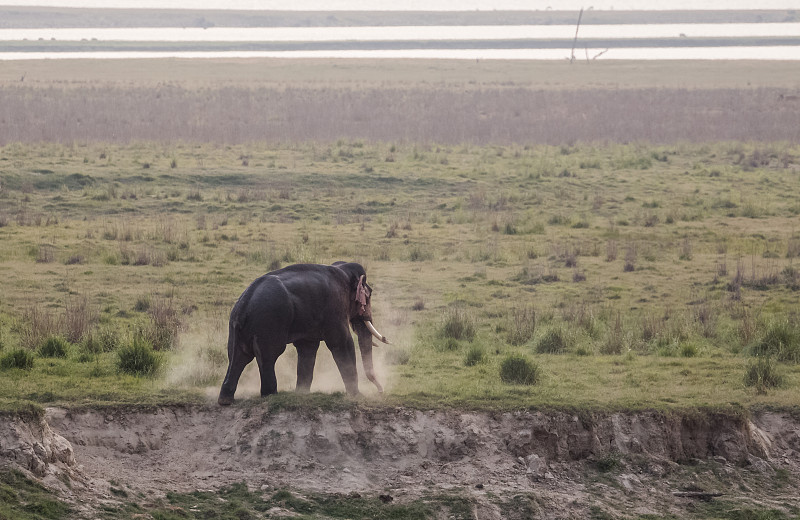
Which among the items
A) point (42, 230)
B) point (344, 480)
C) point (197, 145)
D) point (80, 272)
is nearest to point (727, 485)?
point (344, 480)

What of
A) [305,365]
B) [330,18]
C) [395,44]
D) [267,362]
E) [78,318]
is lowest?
[78,318]

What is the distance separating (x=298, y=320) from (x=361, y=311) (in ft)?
3.44

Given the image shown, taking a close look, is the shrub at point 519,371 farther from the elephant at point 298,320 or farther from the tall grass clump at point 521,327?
the tall grass clump at point 521,327

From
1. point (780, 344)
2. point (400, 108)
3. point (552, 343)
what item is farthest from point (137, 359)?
point (400, 108)

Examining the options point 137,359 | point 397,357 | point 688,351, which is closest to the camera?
point 137,359

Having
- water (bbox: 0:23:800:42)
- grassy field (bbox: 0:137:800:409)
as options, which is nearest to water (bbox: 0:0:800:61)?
water (bbox: 0:23:800:42)

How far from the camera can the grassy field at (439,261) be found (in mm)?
13508

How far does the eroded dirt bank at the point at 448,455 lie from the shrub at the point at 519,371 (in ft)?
6.51

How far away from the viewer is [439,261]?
2347 centimetres

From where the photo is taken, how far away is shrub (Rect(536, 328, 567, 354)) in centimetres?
1588

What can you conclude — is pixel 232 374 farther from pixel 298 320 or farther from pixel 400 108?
pixel 400 108

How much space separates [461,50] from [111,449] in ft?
344

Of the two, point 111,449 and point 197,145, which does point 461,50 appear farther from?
point 111,449

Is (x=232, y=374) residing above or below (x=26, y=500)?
above
